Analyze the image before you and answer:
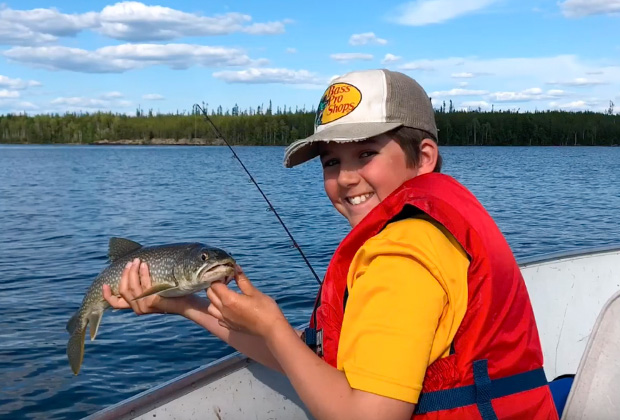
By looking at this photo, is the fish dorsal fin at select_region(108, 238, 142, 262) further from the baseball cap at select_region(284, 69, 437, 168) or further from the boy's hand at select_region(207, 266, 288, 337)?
the baseball cap at select_region(284, 69, 437, 168)

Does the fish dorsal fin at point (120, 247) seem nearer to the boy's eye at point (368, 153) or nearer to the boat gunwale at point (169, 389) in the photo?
the boat gunwale at point (169, 389)

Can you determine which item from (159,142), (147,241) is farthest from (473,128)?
(147,241)

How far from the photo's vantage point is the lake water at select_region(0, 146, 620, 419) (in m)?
7.61

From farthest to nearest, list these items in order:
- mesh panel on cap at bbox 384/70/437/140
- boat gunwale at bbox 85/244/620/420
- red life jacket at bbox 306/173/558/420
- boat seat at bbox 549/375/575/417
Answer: boat seat at bbox 549/375/575/417 < boat gunwale at bbox 85/244/620/420 < mesh panel on cap at bbox 384/70/437/140 < red life jacket at bbox 306/173/558/420

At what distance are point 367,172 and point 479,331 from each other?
0.75m

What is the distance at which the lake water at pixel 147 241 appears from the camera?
7.61 meters

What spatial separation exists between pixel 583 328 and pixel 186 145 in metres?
118

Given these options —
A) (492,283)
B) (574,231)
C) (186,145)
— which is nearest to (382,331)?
(492,283)

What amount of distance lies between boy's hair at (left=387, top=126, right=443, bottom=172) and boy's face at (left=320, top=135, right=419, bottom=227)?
17 millimetres

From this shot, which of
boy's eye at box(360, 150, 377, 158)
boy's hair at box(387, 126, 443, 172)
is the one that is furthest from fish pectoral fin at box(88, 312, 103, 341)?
boy's hair at box(387, 126, 443, 172)

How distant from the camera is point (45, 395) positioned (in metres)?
7.04

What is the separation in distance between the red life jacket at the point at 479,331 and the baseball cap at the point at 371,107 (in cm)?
25

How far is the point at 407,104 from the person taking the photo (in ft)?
8.59

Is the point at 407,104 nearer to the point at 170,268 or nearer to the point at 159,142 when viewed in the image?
the point at 170,268
